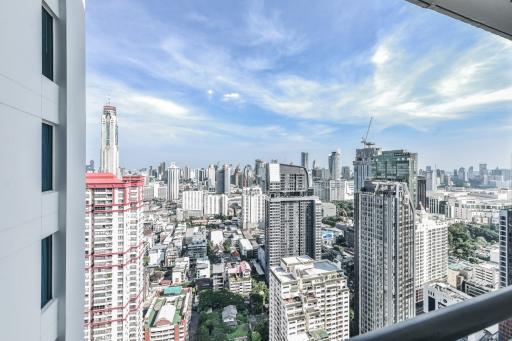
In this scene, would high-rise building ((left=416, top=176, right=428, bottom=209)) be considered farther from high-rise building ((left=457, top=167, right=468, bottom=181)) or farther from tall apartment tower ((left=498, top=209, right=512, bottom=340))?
tall apartment tower ((left=498, top=209, right=512, bottom=340))

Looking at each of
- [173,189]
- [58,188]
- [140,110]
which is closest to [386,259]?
[173,189]

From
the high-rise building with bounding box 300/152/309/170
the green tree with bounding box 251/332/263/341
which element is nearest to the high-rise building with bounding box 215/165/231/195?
the high-rise building with bounding box 300/152/309/170

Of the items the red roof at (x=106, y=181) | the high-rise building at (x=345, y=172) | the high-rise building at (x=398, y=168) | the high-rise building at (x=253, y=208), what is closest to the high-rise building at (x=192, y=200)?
the high-rise building at (x=253, y=208)

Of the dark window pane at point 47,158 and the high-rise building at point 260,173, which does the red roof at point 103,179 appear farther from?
the high-rise building at point 260,173

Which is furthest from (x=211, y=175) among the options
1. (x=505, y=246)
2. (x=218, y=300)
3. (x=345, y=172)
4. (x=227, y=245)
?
(x=505, y=246)

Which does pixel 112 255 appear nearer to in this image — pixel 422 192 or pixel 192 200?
pixel 192 200

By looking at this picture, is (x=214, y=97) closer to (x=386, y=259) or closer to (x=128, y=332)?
(x=128, y=332)

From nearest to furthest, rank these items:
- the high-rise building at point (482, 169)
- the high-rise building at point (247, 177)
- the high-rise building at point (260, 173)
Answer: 1. the high-rise building at point (482, 169)
2. the high-rise building at point (260, 173)
3. the high-rise building at point (247, 177)
